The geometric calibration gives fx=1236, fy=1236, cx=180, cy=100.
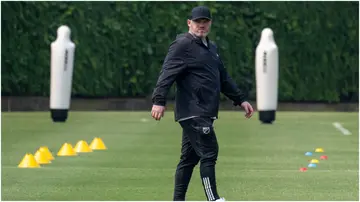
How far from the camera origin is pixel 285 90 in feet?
94.9

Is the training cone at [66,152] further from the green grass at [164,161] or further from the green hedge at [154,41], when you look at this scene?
the green hedge at [154,41]

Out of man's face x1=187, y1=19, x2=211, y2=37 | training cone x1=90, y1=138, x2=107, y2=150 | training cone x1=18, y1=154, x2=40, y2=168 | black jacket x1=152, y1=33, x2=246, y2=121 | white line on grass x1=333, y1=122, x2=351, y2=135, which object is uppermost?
man's face x1=187, y1=19, x2=211, y2=37

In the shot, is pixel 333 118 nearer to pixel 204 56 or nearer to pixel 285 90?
pixel 285 90

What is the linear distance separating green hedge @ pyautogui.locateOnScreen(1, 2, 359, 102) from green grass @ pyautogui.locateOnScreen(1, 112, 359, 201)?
326 cm

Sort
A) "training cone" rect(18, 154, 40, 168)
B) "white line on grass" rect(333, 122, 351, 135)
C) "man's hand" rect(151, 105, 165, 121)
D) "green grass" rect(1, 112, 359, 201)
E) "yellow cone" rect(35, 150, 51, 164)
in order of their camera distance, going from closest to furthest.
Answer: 1. "man's hand" rect(151, 105, 165, 121)
2. "green grass" rect(1, 112, 359, 201)
3. "training cone" rect(18, 154, 40, 168)
4. "yellow cone" rect(35, 150, 51, 164)
5. "white line on grass" rect(333, 122, 351, 135)

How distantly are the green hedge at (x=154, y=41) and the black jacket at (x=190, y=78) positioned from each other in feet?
57.6

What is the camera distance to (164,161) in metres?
15.6

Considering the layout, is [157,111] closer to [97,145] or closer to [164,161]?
[164,161]

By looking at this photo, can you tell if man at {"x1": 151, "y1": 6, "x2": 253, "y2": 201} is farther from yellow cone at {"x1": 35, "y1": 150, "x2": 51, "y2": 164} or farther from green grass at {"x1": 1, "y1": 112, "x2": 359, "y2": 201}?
yellow cone at {"x1": 35, "y1": 150, "x2": 51, "y2": 164}

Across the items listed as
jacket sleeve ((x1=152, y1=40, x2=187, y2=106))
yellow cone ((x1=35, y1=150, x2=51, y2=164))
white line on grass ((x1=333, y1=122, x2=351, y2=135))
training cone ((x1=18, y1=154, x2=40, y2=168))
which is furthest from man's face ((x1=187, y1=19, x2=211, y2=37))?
white line on grass ((x1=333, y1=122, x2=351, y2=135))

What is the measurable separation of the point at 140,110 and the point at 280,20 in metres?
3.90

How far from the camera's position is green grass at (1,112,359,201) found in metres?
12.1

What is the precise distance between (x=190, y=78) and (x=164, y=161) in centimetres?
514

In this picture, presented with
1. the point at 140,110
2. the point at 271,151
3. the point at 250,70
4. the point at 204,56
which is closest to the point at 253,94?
the point at 250,70
